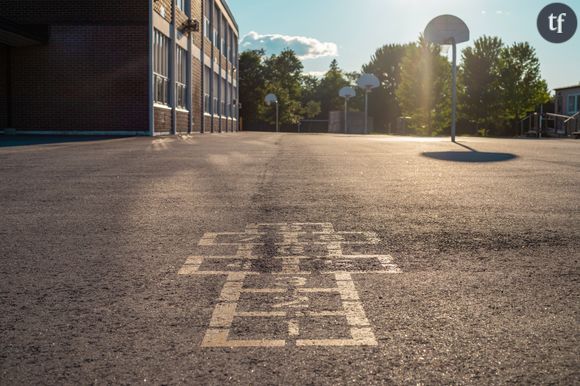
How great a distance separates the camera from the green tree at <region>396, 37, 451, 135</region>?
65.5m

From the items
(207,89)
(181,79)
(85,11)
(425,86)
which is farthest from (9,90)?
(425,86)

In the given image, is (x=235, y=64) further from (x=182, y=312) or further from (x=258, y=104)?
(x=182, y=312)

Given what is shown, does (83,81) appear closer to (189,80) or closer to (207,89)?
(189,80)

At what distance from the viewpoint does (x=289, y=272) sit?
3408mm

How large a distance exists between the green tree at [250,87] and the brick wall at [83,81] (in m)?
48.6

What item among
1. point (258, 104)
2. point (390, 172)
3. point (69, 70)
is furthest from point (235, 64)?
point (390, 172)

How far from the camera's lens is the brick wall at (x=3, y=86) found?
23.8 meters

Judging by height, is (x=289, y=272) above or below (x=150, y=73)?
below

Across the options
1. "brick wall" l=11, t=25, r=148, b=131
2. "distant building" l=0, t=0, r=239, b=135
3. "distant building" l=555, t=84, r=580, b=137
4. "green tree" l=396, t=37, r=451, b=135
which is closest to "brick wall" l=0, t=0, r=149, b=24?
"distant building" l=0, t=0, r=239, b=135

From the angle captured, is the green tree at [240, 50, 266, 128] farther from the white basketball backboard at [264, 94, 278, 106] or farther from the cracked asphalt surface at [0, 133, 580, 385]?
the cracked asphalt surface at [0, 133, 580, 385]

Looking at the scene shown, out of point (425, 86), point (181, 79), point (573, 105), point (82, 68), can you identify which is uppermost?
point (425, 86)

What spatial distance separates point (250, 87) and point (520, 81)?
2889 centimetres

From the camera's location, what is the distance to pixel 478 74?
218ft

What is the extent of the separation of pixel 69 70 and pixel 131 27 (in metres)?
2.75
